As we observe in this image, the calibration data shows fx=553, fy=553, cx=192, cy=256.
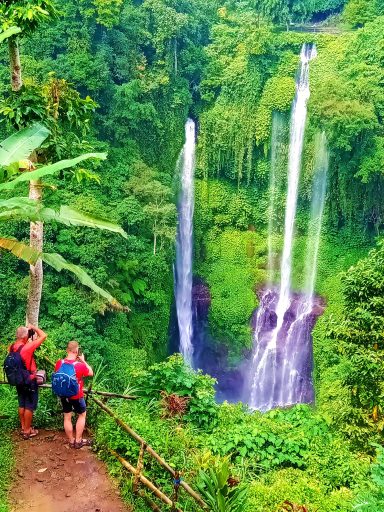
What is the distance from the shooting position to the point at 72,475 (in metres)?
5.49

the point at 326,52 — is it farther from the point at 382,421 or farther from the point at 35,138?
the point at 35,138

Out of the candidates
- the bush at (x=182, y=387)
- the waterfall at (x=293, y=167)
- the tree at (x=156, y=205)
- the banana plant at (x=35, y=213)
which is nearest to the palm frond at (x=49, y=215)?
the banana plant at (x=35, y=213)

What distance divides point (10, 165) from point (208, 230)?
57.7 feet

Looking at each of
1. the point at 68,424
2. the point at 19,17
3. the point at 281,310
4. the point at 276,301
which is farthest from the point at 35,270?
the point at 276,301

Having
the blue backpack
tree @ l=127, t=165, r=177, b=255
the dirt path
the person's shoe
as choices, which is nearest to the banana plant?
the blue backpack

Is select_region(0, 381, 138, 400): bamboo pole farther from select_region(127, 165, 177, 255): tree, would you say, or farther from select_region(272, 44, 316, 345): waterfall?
select_region(272, 44, 316, 345): waterfall

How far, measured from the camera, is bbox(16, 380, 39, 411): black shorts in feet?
19.0

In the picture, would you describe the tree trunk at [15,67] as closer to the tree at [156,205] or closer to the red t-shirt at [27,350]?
the red t-shirt at [27,350]

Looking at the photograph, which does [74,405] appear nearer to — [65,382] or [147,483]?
[65,382]

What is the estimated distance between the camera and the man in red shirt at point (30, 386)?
569 centimetres

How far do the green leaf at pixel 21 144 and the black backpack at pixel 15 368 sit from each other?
1.95 metres

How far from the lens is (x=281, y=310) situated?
70.3 ft

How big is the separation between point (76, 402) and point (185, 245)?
651 inches

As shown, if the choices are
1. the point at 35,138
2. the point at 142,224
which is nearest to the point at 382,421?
the point at 35,138
